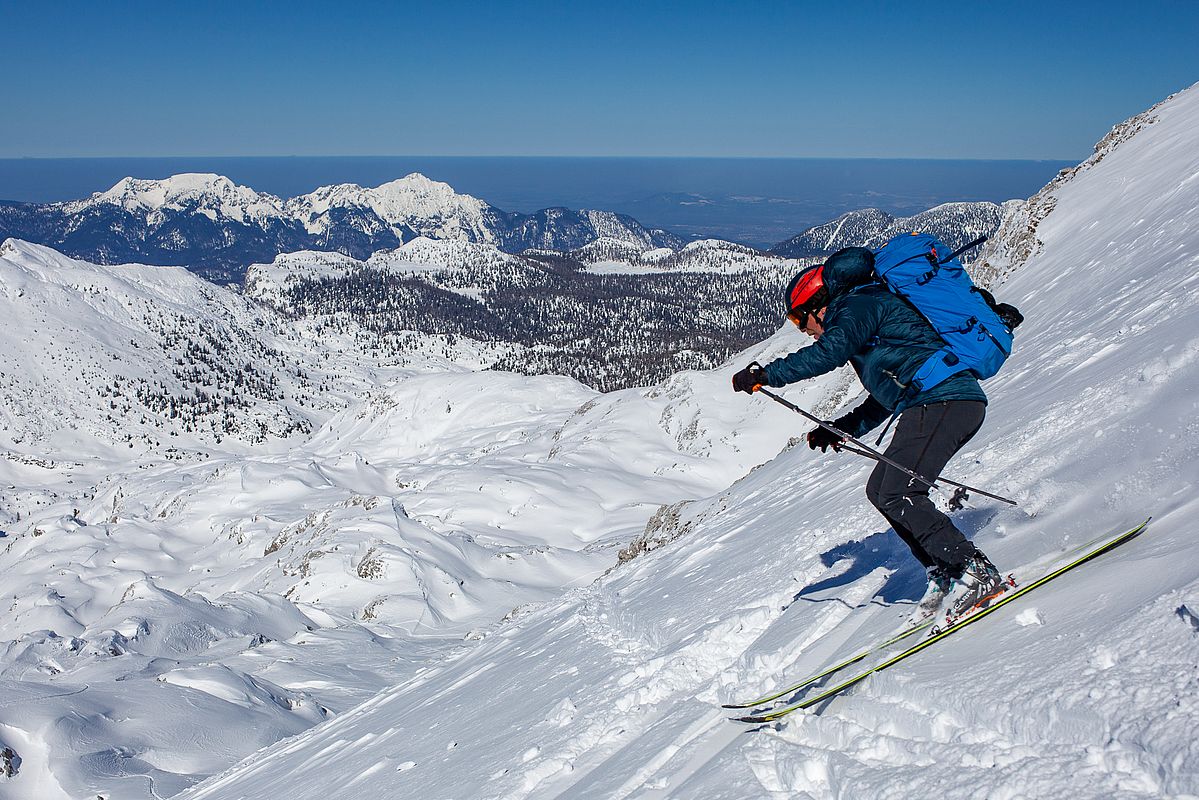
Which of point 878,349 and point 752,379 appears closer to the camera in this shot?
point 878,349

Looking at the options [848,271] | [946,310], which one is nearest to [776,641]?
[946,310]

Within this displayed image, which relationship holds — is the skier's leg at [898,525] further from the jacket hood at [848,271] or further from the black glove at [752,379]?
the jacket hood at [848,271]

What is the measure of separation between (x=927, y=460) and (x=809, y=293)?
189cm

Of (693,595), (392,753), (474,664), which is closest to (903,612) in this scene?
(693,595)

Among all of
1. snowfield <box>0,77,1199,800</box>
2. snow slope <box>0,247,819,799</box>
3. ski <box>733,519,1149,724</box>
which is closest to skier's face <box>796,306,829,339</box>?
ski <box>733,519,1149,724</box>

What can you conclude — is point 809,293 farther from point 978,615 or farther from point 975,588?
point 978,615

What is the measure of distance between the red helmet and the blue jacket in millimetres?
291

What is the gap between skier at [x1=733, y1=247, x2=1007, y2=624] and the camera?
6.00 metres

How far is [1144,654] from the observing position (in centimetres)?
418

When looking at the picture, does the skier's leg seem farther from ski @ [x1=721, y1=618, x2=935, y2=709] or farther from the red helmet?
the red helmet

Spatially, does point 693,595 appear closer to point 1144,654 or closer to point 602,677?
point 602,677

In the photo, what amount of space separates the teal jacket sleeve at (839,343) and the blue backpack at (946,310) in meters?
0.39

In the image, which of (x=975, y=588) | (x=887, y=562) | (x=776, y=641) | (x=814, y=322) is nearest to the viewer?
(x=975, y=588)

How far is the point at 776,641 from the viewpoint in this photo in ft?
26.6
